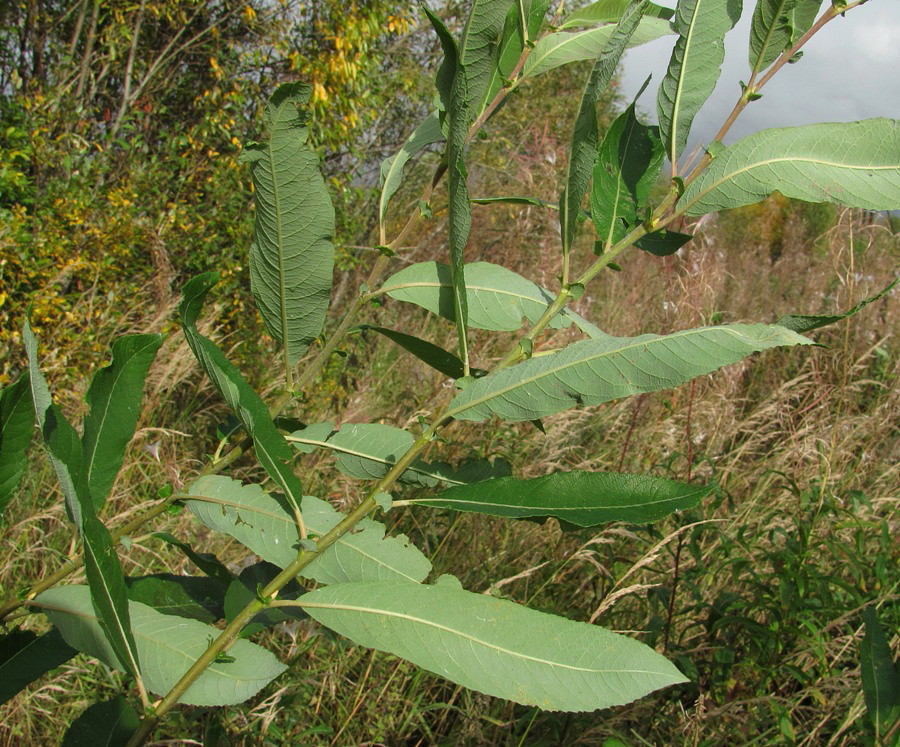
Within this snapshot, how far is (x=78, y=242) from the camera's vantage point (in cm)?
318

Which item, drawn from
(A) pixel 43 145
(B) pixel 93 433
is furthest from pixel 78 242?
(B) pixel 93 433

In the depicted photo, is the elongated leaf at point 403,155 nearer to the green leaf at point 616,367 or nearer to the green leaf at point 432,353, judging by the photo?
the green leaf at point 432,353

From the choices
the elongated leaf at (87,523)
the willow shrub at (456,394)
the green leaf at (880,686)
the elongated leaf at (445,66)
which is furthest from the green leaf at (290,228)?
the green leaf at (880,686)

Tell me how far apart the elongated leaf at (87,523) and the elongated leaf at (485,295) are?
0.31 m

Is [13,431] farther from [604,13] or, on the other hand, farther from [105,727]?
[604,13]

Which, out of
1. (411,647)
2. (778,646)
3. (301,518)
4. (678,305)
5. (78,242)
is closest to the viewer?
(411,647)

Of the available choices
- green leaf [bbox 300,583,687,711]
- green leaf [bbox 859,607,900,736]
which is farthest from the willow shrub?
green leaf [bbox 859,607,900,736]

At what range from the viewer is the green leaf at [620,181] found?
661mm

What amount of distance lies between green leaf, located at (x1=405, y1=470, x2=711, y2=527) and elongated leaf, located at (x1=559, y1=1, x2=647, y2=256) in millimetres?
195

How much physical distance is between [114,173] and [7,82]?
0.59m

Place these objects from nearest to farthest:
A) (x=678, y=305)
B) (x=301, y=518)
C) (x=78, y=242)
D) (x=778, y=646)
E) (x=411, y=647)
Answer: (x=411, y=647) → (x=301, y=518) → (x=778, y=646) → (x=678, y=305) → (x=78, y=242)

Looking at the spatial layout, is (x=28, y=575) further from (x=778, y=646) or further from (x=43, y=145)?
(x=778, y=646)

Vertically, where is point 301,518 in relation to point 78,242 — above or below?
above

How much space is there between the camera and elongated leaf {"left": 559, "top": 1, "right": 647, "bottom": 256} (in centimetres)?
53
